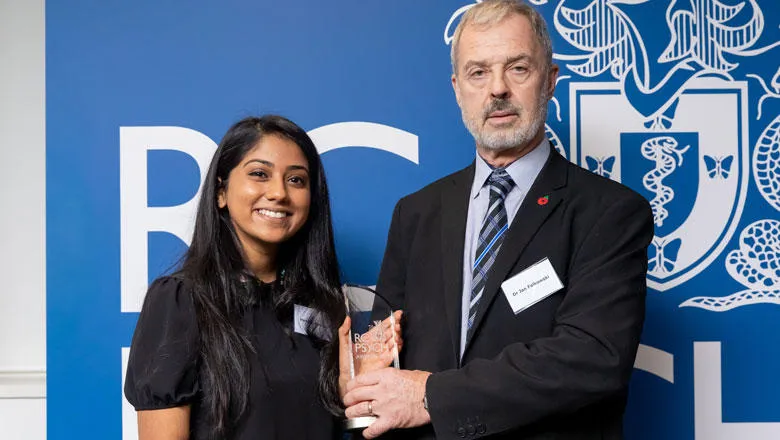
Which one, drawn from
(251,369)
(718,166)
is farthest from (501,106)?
(718,166)

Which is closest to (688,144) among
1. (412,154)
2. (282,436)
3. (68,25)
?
(412,154)

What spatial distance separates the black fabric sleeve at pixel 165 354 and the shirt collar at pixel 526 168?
76 cm

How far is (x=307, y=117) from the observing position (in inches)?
104

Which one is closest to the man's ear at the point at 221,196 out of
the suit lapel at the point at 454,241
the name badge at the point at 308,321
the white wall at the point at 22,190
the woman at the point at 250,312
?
the woman at the point at 250,312

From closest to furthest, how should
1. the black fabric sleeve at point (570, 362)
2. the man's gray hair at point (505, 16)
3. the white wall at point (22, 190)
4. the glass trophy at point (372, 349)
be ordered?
the black fabric sleeve at point (570, 362)
the glass trophy at point (372, 349)
the man's gray hair at point (505, 16)
the white wall at point (22, 190)

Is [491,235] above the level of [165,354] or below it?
above

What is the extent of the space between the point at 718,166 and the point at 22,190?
8.99 feet

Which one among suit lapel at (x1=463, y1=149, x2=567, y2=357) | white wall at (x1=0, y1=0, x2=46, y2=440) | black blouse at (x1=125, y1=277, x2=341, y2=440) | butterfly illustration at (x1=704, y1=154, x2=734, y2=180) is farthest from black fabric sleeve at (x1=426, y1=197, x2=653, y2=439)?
white wall at (x1=0, y1=0, x2=46, y2=440)

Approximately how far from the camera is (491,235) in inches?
71.2

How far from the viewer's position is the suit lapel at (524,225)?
1721mm

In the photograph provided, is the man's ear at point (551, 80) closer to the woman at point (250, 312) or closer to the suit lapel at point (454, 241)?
the suit lapel at point (454, 241)

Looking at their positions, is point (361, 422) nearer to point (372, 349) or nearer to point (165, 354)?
point (372, 349)

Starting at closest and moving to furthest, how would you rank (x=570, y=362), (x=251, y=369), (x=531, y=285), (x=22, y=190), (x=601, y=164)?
(x=570, y=362) < (x=531, y=285) < (x=251, y=369) < (x=601, y=164) < (x=22, y=190)

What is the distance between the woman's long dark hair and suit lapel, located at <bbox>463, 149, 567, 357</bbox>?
44 centimetres
